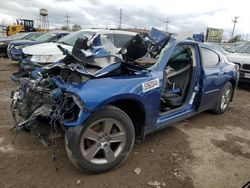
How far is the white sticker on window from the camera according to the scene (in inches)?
131

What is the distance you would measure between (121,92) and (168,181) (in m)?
1.20

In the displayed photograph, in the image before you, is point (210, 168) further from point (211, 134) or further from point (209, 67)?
point (209, 67)

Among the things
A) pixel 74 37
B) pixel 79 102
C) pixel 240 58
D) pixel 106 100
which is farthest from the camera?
pixel 240 58

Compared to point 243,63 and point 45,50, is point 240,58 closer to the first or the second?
point 243,63

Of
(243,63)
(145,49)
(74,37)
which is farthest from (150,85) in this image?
(243,63)

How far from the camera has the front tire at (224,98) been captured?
216 inches

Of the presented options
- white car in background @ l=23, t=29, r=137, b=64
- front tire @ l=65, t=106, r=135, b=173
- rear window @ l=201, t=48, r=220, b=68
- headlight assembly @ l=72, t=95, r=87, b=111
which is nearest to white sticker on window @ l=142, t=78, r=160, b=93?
front tire @ l=65, t=106, r=135, b=173

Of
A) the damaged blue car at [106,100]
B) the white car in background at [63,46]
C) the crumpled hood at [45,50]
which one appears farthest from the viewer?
the crumpled hood at [45,50]

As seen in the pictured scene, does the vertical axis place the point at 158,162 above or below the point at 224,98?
below

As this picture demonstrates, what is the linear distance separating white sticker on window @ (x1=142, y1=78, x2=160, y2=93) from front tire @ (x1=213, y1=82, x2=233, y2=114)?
8.16 feet

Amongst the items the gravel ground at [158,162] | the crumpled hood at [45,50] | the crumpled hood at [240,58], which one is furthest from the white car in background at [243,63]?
the crumpled hood at [45,50]

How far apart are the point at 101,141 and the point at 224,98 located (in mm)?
3607

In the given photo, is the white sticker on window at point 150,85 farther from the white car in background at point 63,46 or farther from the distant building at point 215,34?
the distant building at point 215,34

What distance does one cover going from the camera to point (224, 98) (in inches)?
222
